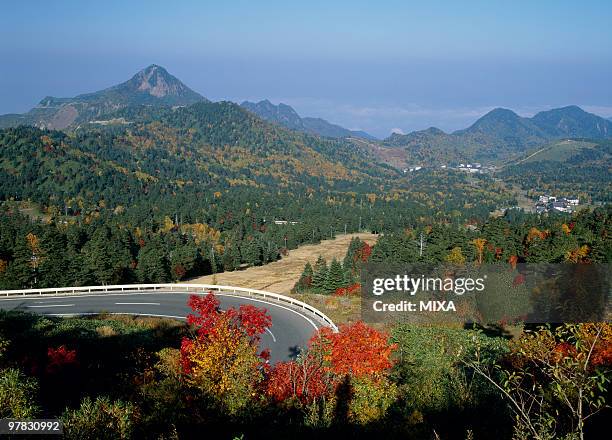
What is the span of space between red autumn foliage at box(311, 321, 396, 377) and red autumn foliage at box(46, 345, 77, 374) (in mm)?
9875

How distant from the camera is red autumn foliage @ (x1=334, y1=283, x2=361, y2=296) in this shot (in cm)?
5651

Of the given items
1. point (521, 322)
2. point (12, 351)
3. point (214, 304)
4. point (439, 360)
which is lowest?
point (521, 322)

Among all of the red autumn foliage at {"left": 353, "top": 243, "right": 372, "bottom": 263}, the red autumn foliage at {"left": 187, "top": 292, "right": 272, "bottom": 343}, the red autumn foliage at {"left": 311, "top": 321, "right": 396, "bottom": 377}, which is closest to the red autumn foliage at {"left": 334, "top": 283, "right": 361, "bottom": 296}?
the red autumn foliage at {"left": 353, "top": 243, "right": 372, "bottom": 263}

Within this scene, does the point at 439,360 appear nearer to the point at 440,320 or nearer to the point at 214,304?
the point at 214,304

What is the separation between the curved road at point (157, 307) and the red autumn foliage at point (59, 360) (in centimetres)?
1183

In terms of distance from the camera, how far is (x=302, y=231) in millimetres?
128625

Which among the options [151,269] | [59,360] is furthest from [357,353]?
[151,269]

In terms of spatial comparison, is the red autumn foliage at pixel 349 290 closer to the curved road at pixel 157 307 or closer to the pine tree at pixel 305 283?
the pine tree at pixel 305 283

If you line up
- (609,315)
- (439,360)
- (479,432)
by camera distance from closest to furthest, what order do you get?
(479,432), (439,360), (609,315)

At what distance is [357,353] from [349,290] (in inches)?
1535

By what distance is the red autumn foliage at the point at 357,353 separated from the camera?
1952 cm

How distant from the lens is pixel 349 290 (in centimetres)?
5847

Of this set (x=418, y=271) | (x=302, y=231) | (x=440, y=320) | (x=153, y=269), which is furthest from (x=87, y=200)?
(x=440, y=320)

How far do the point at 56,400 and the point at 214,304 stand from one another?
6.87m
